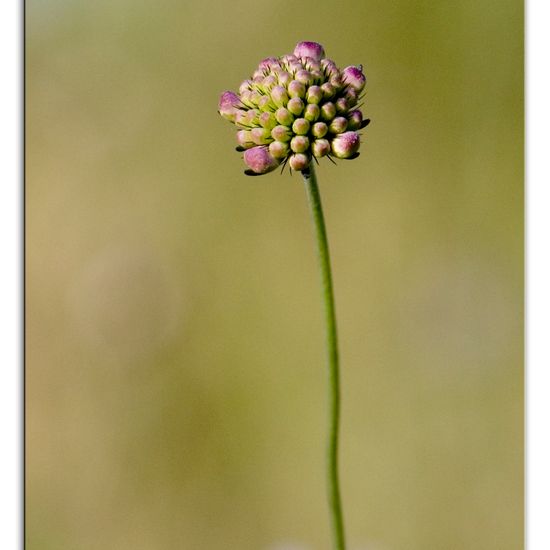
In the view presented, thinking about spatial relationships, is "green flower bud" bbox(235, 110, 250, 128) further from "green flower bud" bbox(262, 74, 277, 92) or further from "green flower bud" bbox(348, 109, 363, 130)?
"green flower bud" bbox(348, 109, 363, 130)

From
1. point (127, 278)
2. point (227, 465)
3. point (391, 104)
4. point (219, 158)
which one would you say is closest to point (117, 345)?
point (127, 278)

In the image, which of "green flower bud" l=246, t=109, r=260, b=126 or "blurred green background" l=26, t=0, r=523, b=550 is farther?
"blurred green background" l=26, t=0, r=523, b=550

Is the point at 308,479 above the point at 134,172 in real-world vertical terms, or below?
below

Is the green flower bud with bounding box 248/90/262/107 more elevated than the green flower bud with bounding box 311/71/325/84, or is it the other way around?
the green flower bud with bounding box 311/71/325/84

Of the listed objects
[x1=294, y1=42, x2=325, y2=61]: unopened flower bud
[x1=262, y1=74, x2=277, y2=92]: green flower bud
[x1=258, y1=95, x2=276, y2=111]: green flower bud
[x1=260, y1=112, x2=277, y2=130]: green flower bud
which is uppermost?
[x1=294, y1=42, x2=325, y2=61]: unopened flower bud
